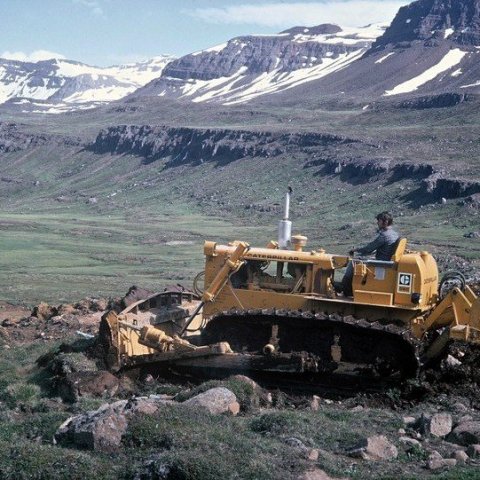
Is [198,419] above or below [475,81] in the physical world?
below

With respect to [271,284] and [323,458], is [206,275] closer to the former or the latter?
[271,284]

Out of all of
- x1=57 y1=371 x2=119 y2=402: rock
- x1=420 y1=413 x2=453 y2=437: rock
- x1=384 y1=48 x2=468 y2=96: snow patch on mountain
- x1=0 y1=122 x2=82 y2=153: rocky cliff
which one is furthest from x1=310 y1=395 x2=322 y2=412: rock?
x1=384 y1=48 x2=468 y2=96: snow patch on mountain

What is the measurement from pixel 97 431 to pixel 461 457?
409 centimetres

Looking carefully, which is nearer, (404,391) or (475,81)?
(404,391)

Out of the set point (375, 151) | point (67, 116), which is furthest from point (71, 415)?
point (67, 116)

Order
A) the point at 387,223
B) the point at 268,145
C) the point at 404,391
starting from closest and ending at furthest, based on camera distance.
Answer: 1. the point at 404,391
2. the point at 387,223
3. the point at 268,145

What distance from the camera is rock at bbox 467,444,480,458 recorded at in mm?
9630

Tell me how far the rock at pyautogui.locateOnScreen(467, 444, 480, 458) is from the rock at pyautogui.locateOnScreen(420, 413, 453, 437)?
69cm

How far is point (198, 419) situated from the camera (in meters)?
10.4

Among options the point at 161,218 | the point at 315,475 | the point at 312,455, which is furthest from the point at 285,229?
the point at 161,218

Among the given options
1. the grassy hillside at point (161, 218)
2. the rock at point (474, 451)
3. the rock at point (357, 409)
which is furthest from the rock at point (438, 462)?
the grassy hillside at point (161, 218)

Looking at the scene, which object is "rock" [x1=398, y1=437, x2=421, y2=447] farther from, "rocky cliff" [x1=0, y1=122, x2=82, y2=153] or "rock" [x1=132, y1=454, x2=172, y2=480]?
"rocky cliff" [x1=0, y1=122, x2=82, y2=153]

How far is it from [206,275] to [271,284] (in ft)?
3.91

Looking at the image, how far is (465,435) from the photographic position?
10203 millimetres
